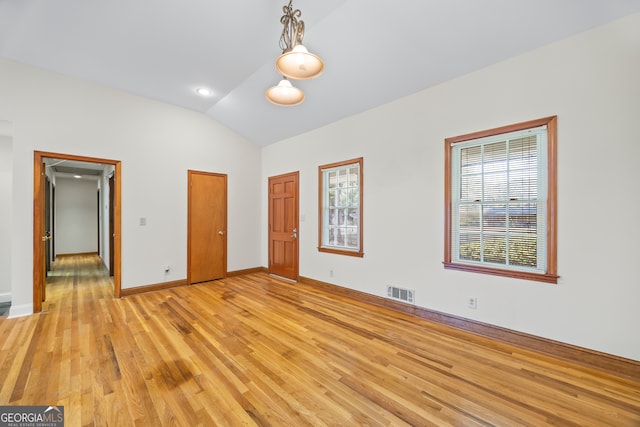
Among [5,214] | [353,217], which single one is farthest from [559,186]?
[5,214]

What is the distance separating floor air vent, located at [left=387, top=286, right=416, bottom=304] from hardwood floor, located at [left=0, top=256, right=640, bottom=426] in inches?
8.8

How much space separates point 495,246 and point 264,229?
4.40 metres

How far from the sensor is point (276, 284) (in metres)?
4.89

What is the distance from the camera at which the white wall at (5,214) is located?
3.85 m

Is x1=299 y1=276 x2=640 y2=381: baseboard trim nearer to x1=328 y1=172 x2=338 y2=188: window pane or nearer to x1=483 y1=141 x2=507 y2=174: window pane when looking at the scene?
x1=483 y1=141 x2=507 y2=174: window pane

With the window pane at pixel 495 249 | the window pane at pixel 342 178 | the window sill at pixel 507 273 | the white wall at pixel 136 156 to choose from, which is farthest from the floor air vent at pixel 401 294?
the white wall at pixel 136 156

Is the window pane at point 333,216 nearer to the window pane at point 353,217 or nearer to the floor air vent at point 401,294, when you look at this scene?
the window pane at point 353,217

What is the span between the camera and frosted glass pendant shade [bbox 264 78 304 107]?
2.61 meters

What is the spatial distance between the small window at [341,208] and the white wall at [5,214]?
4.66 meters

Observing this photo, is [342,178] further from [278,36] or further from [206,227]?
[206,227]

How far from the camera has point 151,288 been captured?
4426mm

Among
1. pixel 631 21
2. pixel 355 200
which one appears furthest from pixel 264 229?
pixel 631 21

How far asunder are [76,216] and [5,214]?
5.51 meters

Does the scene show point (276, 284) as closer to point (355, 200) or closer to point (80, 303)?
point (355, 200)
